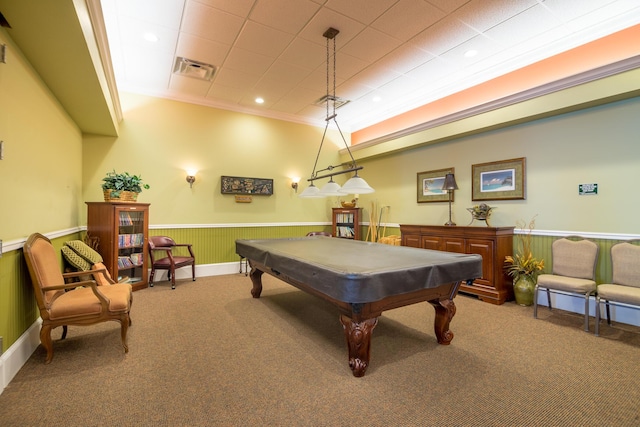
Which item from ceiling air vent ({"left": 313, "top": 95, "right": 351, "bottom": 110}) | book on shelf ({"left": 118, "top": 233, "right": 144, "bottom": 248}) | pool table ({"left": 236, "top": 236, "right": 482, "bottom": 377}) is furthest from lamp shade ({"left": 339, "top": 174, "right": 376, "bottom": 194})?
book on shelf ({"left": 118, "top": 233, "right": 144, "bottom": 248})

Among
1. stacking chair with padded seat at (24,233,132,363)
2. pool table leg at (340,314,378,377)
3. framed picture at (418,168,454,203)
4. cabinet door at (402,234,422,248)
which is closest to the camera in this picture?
pool table leg at (340,314,378,377)

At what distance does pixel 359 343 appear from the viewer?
84.0 inches

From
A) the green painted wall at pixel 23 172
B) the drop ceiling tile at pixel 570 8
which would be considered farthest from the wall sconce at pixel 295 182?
the drop ceiling tile at pixel 570 8

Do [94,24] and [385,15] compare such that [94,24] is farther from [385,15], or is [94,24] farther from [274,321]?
[274,321]

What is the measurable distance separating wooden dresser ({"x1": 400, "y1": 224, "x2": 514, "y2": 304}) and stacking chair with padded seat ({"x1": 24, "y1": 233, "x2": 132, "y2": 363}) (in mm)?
4087

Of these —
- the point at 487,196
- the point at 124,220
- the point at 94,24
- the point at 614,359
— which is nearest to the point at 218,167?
the point at 124,220

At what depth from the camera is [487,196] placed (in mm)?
4465

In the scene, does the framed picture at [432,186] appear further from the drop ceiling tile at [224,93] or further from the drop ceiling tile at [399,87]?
the drop ceiling tile at [224,93]

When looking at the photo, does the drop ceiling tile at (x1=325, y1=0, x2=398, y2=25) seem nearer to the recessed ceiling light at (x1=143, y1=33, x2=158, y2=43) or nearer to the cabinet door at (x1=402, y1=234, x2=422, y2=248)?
the recessed ceiling light at (x1=143, y1=33, x2=158, y2=43)

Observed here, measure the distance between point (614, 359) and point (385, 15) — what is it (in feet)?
12.3

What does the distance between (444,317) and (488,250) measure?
1.81 m

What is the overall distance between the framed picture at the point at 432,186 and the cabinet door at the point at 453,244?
0.92m

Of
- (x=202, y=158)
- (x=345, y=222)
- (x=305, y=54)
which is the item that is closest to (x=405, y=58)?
(x=305, y=54)

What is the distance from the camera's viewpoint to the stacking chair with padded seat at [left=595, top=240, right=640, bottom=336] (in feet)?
9.11
